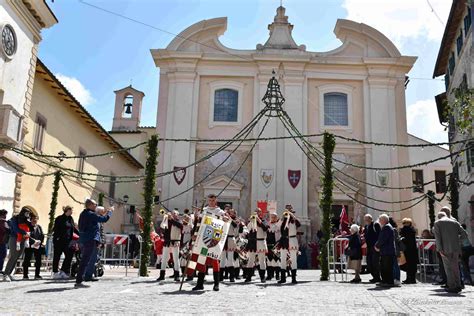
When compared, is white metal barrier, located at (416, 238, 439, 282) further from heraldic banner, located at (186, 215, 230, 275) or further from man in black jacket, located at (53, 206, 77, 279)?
man in black jacket, located at (53, 206, 77, 279)

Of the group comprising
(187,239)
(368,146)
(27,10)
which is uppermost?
(27,10)

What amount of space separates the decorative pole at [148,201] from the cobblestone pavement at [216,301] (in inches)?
137

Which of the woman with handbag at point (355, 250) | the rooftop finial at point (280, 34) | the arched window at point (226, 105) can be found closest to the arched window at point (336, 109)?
the rooftop finial at point (280, 34)

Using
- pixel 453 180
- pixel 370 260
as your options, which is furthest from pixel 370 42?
pixel 370 260

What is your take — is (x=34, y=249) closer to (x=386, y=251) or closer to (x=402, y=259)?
(x=386, y=251)

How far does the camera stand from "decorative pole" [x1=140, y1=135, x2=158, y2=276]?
46.8 ft

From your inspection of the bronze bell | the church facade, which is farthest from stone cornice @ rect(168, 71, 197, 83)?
the bronze bell

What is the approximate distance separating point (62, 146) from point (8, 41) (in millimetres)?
8529

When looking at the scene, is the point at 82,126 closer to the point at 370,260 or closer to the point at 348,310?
the point at 370,260

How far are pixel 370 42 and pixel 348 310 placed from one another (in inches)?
1049

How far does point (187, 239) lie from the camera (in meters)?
13.7

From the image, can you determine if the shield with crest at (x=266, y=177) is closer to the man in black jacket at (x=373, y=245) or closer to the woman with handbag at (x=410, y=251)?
the man in black jacket at (x=373, y=245)

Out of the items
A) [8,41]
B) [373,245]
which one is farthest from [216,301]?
[8,41]

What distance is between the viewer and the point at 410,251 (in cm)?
1306
